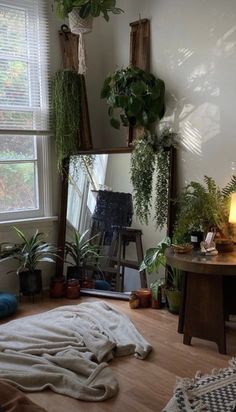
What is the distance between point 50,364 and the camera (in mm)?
2389

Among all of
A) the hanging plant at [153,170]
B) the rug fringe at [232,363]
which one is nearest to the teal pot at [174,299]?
the hanging plant at [153,170]

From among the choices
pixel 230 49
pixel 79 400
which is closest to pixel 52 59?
pixel 230 49

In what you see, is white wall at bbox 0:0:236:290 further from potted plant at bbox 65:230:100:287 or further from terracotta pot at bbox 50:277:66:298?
potted plant at bbox 65:230:100:287

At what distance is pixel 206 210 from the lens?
299cm

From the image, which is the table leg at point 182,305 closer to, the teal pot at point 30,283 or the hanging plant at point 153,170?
the hanging plant at point 153,170

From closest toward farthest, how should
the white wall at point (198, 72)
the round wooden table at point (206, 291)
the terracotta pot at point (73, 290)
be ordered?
the round wooden table at point (206, 291), the white wall at point (198, 72), the terracotta pot at point (73, 290)

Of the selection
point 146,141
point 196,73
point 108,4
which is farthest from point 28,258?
point 108,4

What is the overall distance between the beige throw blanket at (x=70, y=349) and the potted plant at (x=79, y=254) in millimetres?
665

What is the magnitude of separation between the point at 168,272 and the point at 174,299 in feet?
0.87

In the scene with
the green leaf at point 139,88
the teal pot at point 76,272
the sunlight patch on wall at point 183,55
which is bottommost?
the teal pot at point 76,272

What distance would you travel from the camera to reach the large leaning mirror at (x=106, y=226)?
367cm

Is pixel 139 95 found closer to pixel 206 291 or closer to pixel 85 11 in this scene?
pixel 85 11

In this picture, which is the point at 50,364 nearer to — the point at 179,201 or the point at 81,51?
the point at 179,201

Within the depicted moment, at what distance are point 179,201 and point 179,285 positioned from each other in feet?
2.25
